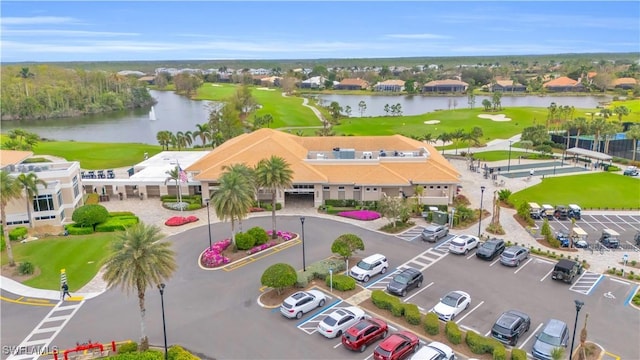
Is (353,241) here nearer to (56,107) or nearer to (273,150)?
(273,150)

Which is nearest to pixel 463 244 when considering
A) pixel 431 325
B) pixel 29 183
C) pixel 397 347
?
pixel 431 325

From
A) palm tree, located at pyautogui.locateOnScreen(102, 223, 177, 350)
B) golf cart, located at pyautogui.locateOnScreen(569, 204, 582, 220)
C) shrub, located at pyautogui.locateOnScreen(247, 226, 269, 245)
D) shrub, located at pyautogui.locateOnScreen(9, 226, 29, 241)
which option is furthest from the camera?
golf cart, located at pyautogui.locateOnScreen(569, 204, 582, 220)

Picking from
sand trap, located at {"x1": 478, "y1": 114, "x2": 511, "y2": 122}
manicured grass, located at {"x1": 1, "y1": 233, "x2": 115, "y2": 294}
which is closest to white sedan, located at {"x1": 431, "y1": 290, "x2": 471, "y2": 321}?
manicured grass, located at {"x1": 1, "y1": 233, "x2": 115, "y2": 294}

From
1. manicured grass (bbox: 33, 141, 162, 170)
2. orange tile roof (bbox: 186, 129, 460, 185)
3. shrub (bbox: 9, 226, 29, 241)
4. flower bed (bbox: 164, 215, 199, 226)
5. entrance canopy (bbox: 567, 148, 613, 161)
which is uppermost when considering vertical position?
orange tile roof (bbox: 186, 129, 460, 185)

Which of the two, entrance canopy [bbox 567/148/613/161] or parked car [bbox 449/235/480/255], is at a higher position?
entrance canopy [bbox 567/148/613/161]

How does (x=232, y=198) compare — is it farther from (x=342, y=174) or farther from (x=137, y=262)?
(x=342, y=174)

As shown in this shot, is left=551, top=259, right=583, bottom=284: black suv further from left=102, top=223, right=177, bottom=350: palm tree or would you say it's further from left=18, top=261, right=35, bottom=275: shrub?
left=18, top=261, right=35, bottom=275: shrub
